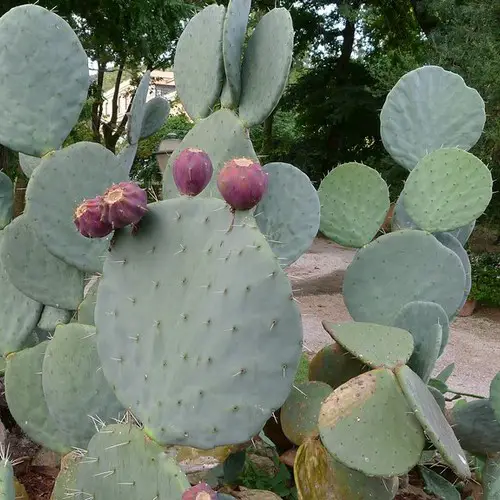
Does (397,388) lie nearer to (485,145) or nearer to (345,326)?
(345,326)

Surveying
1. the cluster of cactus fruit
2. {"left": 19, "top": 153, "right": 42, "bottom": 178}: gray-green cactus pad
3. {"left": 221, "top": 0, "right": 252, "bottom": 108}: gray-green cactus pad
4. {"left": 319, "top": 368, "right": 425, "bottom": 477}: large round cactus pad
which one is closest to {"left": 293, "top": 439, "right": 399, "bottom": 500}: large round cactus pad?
the cluster of cactus fruit

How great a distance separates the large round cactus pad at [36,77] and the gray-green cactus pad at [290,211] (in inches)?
25.5

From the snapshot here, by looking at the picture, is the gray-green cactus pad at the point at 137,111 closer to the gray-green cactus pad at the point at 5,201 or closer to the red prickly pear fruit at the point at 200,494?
the gray-green cactus pad at the point at 5,201

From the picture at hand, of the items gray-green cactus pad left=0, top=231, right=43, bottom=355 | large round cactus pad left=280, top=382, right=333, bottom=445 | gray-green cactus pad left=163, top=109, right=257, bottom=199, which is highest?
gray-green cactus pad left=163, top=109, right=257, bottom=199

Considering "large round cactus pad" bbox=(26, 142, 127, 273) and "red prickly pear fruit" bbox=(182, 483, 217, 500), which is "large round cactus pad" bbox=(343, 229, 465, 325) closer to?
"large round cactus pad" bbox=(26, 142, 127, 273)

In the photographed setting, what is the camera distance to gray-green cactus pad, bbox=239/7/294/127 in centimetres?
177

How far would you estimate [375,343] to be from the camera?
1521mm

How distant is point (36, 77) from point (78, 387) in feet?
2.80

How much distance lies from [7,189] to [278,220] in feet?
3.14

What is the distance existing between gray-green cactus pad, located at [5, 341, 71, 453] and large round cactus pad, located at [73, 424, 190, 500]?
485 mm

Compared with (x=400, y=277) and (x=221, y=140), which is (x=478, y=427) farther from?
(x=221, y=140)

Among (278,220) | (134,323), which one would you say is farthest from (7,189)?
(134,323)

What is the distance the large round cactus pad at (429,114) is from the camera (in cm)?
223

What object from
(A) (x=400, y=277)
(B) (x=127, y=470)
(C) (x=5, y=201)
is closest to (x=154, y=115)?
(C) (x=5, y=201)
